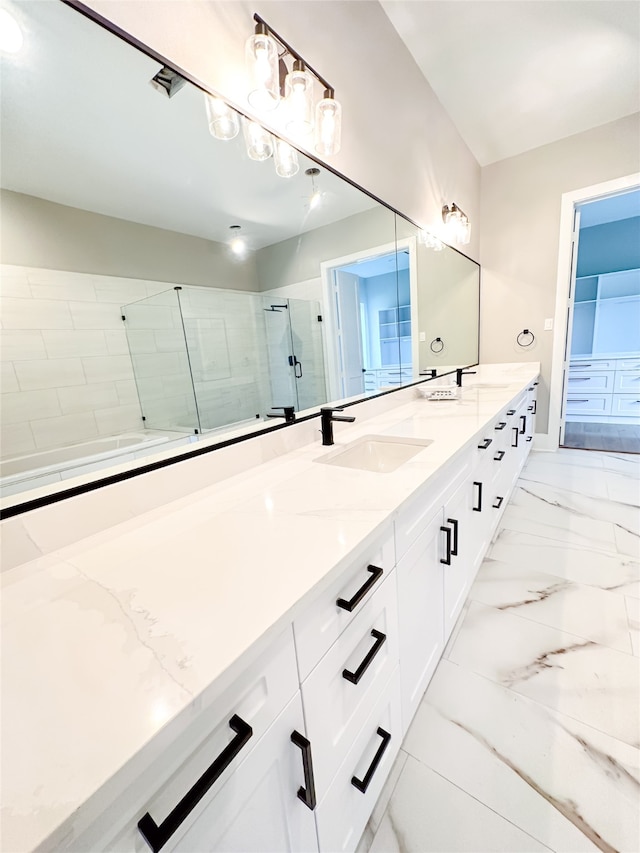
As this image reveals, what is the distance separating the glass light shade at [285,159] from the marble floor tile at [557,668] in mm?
1923

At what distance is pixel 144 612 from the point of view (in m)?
0.51

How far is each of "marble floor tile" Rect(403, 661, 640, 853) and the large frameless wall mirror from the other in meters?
1.13

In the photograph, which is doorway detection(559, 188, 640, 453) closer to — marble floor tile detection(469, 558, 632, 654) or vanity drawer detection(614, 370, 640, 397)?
vanity drawer detection(614, 370, 640, 397)

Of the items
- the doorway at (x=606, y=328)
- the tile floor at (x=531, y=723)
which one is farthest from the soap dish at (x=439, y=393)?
the doorway at (x=606, y=328)

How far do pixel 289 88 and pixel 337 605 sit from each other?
154cm

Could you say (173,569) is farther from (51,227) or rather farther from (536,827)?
(536,827)

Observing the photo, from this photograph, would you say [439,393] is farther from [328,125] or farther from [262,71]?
[262,71]

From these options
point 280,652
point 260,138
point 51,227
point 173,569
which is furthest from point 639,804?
point 260,138

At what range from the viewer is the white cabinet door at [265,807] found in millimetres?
434

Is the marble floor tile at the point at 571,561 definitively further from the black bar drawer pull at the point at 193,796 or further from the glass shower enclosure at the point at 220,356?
the black bar drawer pull at the point at 193,796

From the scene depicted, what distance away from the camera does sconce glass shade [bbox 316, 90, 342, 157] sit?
1.23 m

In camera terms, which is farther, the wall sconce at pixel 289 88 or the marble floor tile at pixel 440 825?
the wall sconce at pixel 289 88

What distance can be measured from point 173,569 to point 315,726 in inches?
14.5

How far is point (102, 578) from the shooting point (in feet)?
1.98
